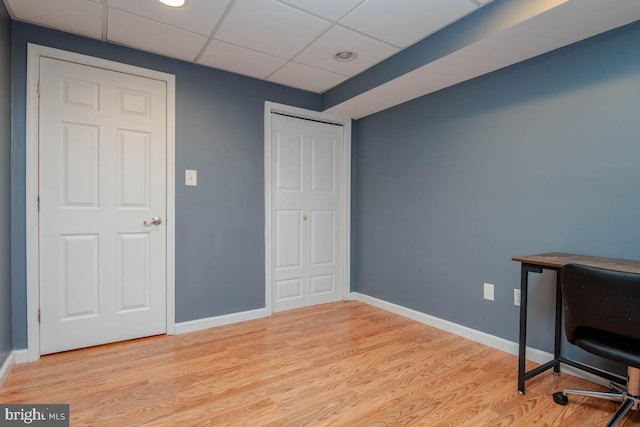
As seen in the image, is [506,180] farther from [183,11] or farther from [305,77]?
[183,11]

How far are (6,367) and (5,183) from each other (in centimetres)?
112

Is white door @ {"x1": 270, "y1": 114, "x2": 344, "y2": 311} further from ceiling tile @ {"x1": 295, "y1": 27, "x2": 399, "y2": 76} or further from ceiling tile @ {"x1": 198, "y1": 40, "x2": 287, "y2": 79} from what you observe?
ceiling tile @ {"x1": 295, "y1": 27, "x2": 399, "y2": 76}

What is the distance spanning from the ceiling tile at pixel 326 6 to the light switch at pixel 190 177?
1503 millimetres

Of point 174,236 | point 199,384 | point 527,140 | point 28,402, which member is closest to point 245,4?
point 174,236

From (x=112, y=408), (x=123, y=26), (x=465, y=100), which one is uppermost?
(x=123, y=26)

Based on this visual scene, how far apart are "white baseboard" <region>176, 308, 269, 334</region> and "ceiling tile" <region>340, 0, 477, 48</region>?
251 centimetres

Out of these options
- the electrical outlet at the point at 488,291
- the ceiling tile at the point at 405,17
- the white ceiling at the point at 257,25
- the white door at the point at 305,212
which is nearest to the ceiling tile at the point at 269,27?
the white ceiling at the point at 257,25

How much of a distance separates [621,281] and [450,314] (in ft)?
5.18

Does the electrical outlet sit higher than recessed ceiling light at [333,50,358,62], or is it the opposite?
recessed ceiling light at [333,50,358,62]

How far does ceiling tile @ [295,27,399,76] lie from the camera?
7.55 feet

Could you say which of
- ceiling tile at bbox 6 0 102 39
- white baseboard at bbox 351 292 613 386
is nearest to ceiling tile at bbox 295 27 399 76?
ceiling tile at bbox 6 0 102 39

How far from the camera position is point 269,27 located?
86.4 inches

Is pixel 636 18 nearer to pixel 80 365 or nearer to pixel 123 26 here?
pixel 123 26

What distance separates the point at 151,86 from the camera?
2617 mm
